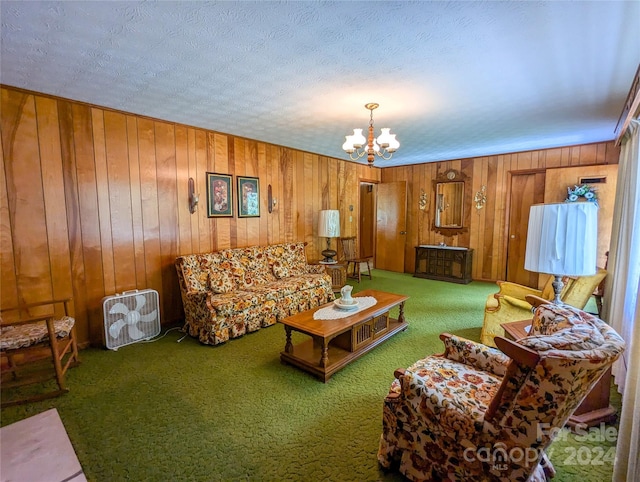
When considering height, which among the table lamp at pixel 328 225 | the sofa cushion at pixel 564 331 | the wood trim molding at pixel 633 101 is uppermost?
the wood trim molding at pixel 633 101

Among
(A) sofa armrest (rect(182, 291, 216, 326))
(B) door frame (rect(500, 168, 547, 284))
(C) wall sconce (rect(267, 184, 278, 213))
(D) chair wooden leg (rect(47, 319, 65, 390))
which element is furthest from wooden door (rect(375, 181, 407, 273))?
(D) chair wooden leg (rect(47, 319, 65, 390))

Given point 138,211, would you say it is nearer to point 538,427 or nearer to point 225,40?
point 225,40

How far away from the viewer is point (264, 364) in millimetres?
2760

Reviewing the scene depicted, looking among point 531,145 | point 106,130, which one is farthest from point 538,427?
point 531,145

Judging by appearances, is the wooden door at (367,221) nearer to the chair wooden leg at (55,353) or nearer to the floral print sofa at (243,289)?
the floral print sofa at (243,289)

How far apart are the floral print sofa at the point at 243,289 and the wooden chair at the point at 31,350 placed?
108 centimetres

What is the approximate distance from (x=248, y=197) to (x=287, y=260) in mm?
1126

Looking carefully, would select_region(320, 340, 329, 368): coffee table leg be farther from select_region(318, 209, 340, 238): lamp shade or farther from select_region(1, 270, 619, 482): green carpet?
select_region(318, 209, 340, 238): lamp shade

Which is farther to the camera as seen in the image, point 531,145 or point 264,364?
point 531,145

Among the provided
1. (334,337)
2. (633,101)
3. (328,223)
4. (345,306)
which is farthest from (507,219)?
(334,337)

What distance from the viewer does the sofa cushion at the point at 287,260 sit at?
14.4ft

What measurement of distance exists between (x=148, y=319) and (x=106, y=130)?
208 cm

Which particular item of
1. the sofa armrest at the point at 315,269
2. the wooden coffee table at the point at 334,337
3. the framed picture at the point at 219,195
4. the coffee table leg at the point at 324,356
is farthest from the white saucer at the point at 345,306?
the framed picture at the point at 219,195

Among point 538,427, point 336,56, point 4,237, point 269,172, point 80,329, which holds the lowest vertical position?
point 80,329
